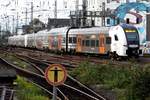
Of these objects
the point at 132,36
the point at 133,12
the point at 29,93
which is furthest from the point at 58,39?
the point at 29,93

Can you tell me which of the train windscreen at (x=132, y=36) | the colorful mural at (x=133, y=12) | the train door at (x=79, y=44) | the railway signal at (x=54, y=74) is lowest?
the train door at (x=79, y=44)

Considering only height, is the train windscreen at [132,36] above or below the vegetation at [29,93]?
above

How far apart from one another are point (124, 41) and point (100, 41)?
3240 mm


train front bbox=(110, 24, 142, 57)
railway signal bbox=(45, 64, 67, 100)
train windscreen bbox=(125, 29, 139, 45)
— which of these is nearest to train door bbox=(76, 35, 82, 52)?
train front bbox=(110, 24, 142, 57)

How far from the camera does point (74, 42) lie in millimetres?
53250

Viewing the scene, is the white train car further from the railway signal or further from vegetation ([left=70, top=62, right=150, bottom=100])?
the railway signal

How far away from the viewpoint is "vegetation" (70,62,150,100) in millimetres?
17359

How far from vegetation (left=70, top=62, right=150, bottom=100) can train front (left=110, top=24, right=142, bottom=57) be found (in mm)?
13311

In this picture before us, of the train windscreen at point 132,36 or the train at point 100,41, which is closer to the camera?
the train at point 100,41

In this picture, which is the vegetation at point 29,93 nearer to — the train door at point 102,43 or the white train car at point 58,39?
the train door at point 102,43

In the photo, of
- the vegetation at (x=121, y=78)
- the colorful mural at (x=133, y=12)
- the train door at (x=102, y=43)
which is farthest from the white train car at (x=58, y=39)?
the vegetation at (x=121, y=78)

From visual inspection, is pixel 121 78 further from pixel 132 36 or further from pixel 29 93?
pixel 132 36

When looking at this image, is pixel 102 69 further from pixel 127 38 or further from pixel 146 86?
pixel 127 38

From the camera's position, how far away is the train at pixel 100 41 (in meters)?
42.7
